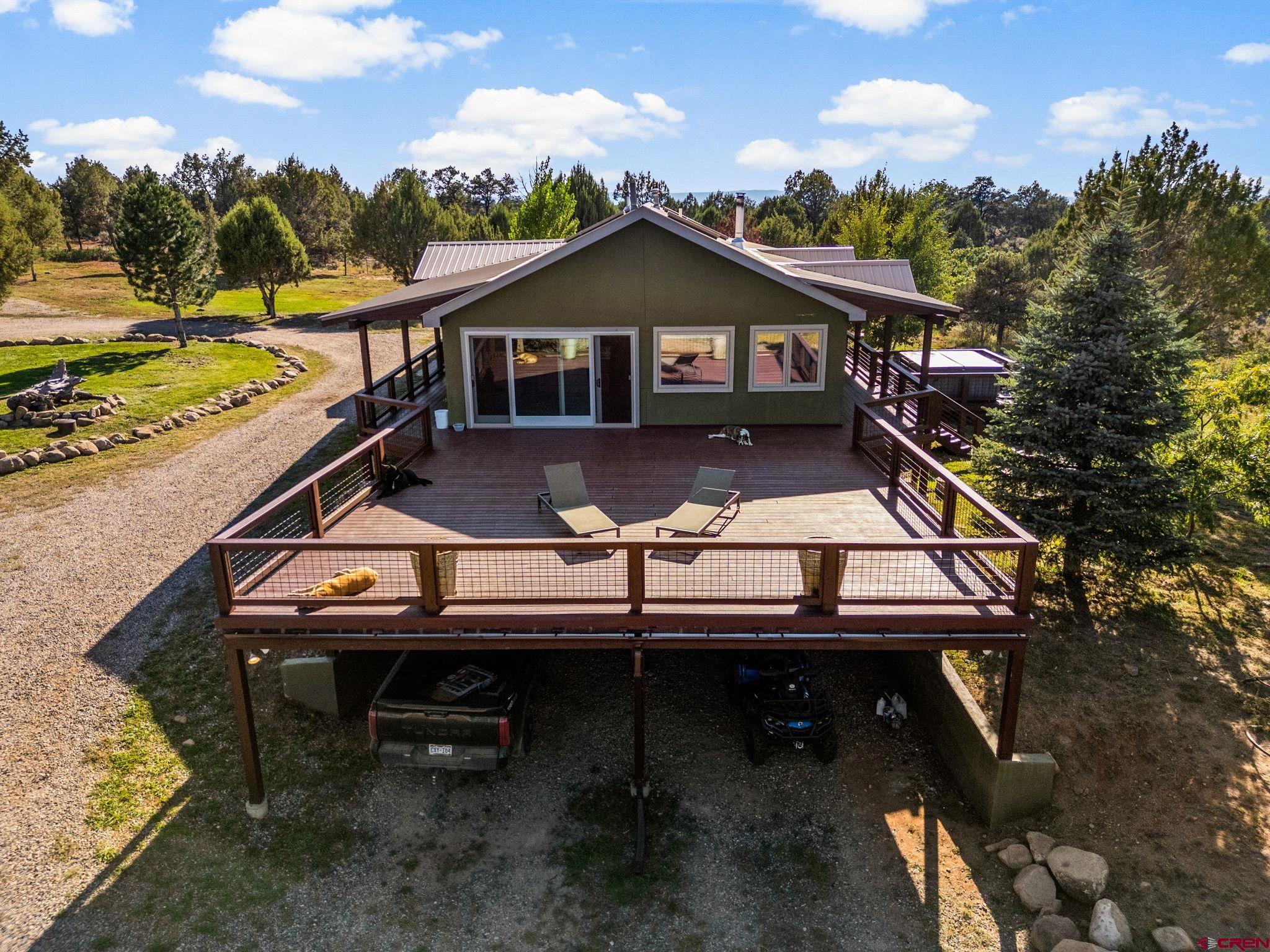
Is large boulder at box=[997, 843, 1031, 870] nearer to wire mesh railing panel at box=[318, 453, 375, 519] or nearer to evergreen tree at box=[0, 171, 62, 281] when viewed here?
wire mesh railing panel at box=[318, 453, 375, 519]

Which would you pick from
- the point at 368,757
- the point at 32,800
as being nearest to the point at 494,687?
the point at 368,757

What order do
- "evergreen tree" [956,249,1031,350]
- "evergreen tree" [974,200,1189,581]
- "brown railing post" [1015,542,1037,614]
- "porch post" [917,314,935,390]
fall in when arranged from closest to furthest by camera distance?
"brown railing post" [1015,542,1037,614] < "evergreen tree" [974,200,1189,581] < "porch post" [917,314,935,390] < "evergreen tree" [956,249,1031,350]

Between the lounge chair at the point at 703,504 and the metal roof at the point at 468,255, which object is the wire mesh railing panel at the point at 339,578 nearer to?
the lounge chair at the point at 703,504

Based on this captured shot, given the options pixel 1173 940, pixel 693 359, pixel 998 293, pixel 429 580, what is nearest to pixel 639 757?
pixel 429 580

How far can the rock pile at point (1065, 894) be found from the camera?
7.06 metres

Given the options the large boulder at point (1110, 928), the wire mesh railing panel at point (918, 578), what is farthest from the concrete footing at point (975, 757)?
the wire mesh railing panel at point (918, 578)

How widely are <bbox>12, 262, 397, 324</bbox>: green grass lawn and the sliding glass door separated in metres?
31.6

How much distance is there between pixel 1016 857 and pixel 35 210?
195 ft

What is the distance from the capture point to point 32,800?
8609 mm

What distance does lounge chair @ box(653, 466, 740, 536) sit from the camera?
31.3 ft

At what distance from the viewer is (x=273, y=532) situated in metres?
11.4

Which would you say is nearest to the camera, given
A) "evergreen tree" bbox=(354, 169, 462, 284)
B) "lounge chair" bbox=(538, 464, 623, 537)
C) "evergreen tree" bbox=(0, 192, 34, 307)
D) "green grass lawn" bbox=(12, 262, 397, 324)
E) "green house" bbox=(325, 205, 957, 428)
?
"lounge chair" bbox=(538, 464, 623, 537)

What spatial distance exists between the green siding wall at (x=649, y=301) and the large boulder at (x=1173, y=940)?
31.1 ft

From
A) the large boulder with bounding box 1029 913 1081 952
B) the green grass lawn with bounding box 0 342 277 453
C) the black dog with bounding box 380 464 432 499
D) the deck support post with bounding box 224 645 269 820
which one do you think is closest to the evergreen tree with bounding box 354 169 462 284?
the green grass lawn with bounding box 0 342 277 453
